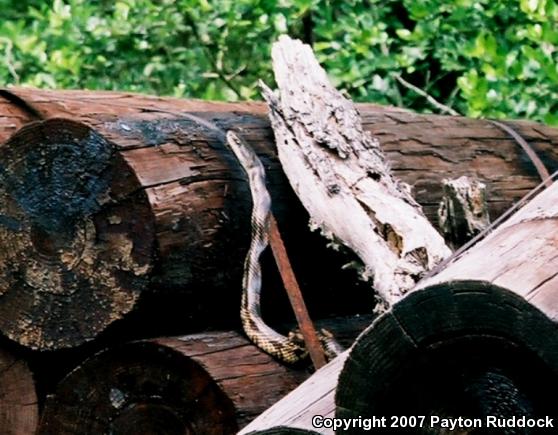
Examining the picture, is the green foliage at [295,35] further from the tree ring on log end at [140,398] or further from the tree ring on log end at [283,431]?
the tree ring on log end at [283,431]

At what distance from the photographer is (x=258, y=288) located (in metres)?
4.01

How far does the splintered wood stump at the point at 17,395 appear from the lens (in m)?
4.02

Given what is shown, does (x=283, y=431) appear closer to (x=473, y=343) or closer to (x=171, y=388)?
(x=473, y=343)

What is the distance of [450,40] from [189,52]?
5.68ft

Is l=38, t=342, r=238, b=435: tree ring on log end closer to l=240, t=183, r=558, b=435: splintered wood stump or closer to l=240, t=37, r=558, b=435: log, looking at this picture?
l=240, t=37, r=558, b=435: log

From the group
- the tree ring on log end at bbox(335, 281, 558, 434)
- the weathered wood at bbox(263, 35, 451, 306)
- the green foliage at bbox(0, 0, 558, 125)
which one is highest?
the tree ring on log end at bbox(335, 281, 558, 434)

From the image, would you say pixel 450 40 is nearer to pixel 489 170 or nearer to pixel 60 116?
pixel 489 170

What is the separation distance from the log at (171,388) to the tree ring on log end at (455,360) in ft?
3.73

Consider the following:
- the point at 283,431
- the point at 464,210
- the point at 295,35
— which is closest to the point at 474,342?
the point at 283,431

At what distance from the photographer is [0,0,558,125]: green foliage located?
260 inches

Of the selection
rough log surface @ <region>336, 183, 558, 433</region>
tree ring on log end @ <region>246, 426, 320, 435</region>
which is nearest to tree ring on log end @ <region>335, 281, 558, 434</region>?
rough log surface @ <region>336, 183, 558, 433</region>

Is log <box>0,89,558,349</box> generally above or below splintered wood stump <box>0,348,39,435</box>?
above

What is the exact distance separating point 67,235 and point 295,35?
491 cm

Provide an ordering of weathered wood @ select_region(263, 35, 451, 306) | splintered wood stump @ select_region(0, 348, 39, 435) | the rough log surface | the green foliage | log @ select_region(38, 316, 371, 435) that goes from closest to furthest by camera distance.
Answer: the rough log surface < weathered wood @ select_region(263, 35, 451, 306) < log @ select_region(38, 316, 371, 435) < splintered wood stump @ select_region(0, 348, 39, 435) < the green foliage
